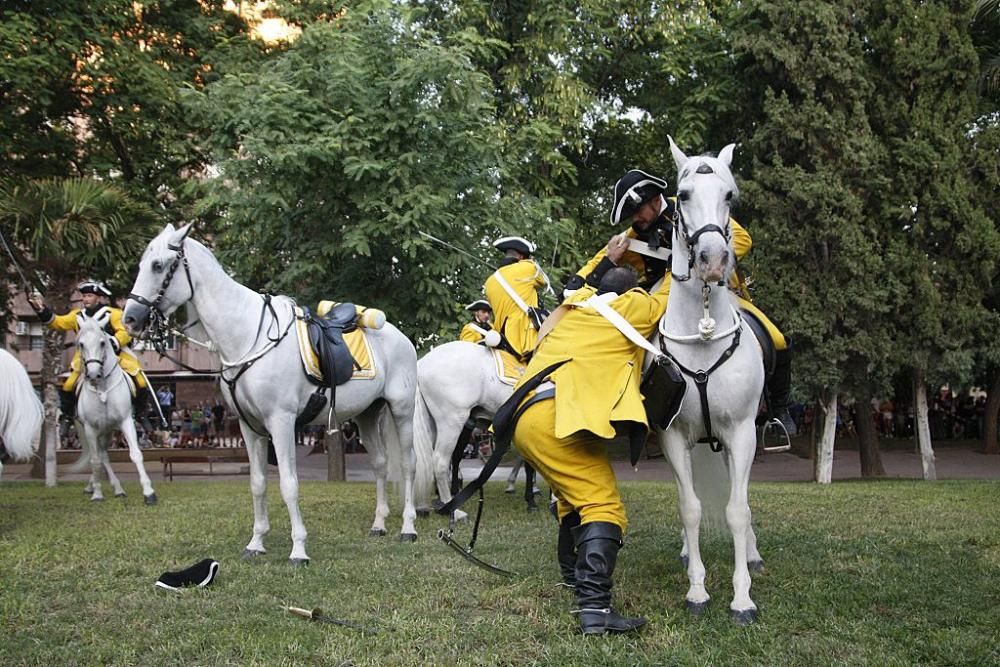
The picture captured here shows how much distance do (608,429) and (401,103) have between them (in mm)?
10976

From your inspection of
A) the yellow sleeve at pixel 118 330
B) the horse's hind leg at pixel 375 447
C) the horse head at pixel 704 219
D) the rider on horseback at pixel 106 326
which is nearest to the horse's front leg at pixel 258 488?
the horse's hind leg at pixel 375 447

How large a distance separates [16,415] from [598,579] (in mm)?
6836

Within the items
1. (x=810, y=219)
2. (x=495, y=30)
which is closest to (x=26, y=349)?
(x=495, y=30)

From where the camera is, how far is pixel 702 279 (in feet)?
17.8

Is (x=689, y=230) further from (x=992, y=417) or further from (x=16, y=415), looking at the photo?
(x=992, y=417)

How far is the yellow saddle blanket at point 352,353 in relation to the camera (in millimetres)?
8594

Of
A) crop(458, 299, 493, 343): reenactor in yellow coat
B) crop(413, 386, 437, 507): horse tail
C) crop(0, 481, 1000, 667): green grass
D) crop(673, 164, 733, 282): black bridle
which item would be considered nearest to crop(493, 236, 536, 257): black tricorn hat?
crop(458, 299, 493, 343): reenactor in yellow coat

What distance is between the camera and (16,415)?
31.6ft

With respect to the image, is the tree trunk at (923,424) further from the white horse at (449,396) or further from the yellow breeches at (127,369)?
the yellow breeches at (127,369)

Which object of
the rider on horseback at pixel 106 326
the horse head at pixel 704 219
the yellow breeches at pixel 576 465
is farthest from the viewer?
the rider on horseback at pixel 106 326

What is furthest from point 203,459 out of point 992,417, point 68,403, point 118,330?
point 992,417

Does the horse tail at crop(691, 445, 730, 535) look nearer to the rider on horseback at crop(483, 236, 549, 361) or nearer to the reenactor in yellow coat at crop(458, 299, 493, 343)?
the rider on horseback at crop(483, 236, 549, 361)

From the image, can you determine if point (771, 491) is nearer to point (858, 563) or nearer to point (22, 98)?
point (858, 563)

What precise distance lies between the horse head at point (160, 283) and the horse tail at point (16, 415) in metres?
2.51
